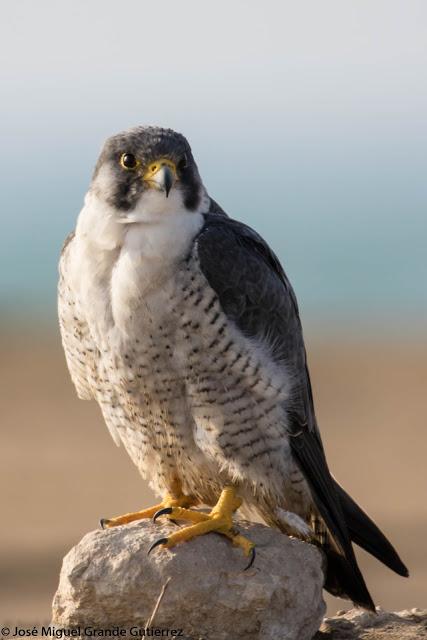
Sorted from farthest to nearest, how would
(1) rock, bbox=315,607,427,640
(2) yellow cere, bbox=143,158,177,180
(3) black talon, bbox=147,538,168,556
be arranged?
(1) rock, bbox=315,607,427,640 → (2) yellow cere, bbox=143,158,177,180 → (3) black talon, bbox=147,538,168,556

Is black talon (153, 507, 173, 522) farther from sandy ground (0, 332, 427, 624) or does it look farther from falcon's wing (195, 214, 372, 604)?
sandy ground (0, 332, 427, 624)

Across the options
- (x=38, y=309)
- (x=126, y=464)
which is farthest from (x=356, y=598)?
(x=38, y=309)

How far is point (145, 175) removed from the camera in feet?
21.4

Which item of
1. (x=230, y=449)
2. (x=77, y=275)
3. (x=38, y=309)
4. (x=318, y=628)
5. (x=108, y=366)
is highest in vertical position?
(x=38, y=309)

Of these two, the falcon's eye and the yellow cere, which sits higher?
the falcon's eye

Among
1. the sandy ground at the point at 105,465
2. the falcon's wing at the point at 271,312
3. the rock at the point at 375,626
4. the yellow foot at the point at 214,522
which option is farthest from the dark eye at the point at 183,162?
the sandy ground at the point at 105,465

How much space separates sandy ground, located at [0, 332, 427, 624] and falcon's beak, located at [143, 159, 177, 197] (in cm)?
522

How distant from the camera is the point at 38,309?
3922 centimetres

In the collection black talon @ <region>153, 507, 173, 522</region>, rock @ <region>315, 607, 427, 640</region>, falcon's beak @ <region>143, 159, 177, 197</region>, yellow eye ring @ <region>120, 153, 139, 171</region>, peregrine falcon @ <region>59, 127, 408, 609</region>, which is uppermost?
yellow eye ring @ <region>120, 153, 139, 171</region>

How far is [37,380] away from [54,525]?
8155mm

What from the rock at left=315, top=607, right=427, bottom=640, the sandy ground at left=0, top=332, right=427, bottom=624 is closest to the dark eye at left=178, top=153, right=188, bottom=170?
the rock at left=315, top=607, right=427, bottom=640

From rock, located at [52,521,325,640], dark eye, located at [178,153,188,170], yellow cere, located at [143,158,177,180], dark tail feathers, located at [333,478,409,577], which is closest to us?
rock, located at [52,521,325,640]

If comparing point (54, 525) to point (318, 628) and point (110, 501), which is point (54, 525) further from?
point (318, 628)

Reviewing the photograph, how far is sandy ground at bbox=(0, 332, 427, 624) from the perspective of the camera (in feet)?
43.8
